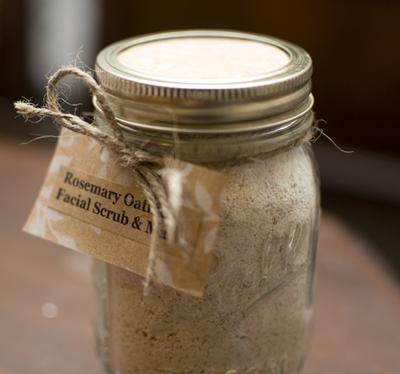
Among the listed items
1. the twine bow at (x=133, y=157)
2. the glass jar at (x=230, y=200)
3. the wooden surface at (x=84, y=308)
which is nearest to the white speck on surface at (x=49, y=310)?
the wooden surface at (x=84, y=308)

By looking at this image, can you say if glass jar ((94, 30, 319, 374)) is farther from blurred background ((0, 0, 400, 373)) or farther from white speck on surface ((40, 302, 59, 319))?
blurred background ((0, 0, 400, 373))

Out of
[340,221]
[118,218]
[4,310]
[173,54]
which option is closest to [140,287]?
[118,218]

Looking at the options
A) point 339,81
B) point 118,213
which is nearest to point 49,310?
point 118,213

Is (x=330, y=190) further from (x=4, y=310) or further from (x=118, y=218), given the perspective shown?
(x=118, y=218)

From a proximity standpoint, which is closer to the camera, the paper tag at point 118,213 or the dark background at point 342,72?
the paper tag at point 118,213

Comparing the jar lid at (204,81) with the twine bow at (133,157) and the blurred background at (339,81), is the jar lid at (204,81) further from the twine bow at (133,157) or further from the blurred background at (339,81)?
the blurred background at (339,81)

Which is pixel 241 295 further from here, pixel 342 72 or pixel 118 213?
pixel 342 72
